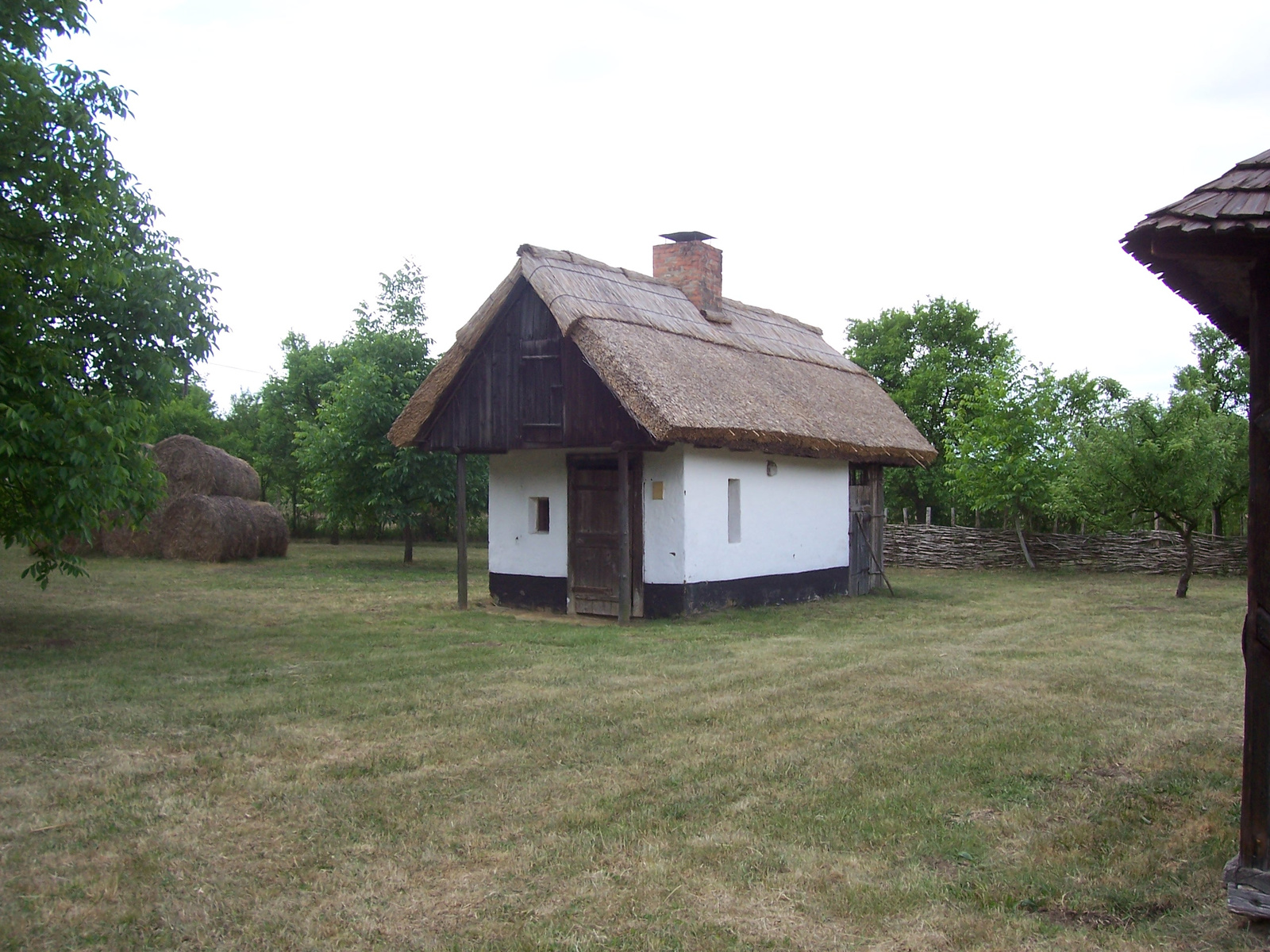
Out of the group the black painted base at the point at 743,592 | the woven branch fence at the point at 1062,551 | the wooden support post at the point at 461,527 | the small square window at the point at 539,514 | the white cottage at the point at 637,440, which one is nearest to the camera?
the white cottage at the point at 637,440

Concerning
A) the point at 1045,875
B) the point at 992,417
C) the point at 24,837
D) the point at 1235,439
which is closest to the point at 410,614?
the point at 24,837

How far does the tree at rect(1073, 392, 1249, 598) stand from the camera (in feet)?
54.3

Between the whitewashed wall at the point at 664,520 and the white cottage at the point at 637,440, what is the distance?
0.08ft

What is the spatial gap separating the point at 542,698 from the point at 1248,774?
17.3 ft

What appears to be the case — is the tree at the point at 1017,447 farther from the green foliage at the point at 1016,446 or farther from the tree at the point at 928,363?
the tree at the point at 928,363

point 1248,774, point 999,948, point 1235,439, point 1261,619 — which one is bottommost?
point 999,948

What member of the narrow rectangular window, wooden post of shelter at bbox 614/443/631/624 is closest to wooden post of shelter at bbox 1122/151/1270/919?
wooden post of shelter at bbox 614/443/631/624

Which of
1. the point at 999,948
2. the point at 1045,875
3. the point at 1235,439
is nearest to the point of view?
the point at 999,948

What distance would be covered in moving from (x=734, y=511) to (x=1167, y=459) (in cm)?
758

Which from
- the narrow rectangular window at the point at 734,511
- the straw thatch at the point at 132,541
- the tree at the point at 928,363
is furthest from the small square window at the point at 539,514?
the tree at the point at 928,363

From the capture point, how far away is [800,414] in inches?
616

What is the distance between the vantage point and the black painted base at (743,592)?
45.0 feet

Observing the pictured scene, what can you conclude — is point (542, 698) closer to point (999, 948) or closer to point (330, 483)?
point (999, 948)

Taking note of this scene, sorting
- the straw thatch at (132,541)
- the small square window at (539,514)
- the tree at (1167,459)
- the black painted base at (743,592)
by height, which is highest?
the tree at (1167,459)
